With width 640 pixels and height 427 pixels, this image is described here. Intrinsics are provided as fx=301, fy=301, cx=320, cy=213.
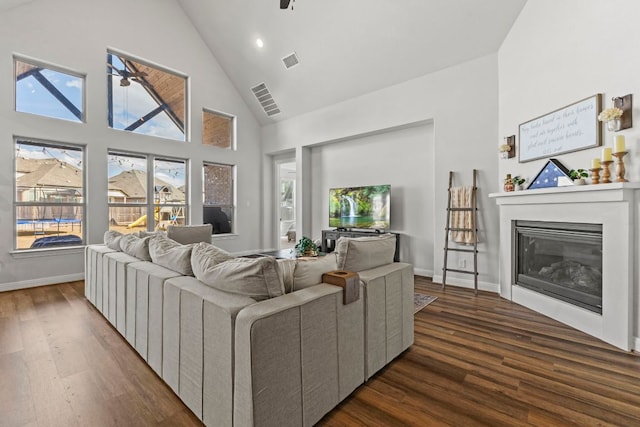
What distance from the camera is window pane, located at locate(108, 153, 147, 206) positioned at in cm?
516

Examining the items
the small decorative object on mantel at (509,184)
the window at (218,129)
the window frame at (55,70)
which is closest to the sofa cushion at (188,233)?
the window frame at (55,70)

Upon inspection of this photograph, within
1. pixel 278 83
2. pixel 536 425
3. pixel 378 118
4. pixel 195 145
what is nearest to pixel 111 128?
pixel 195 145

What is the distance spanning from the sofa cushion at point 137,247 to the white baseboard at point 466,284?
3.77 m

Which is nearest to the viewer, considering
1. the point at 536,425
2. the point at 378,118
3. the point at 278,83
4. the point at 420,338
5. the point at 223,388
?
the point at 223,388

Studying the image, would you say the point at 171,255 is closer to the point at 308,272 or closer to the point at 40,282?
the point at 308,272

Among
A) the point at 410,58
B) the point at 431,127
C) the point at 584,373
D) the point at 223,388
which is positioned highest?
the point at 410,58

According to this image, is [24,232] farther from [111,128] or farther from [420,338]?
[420,338]

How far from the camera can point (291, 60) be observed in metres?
5.40

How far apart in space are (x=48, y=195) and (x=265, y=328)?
5165mm

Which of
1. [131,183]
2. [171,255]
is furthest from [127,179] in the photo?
[171,255]

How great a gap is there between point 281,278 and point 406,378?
3.70ft

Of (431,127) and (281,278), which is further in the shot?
(431,127)

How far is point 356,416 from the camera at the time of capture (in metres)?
1.59

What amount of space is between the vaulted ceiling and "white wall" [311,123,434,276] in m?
0.90
